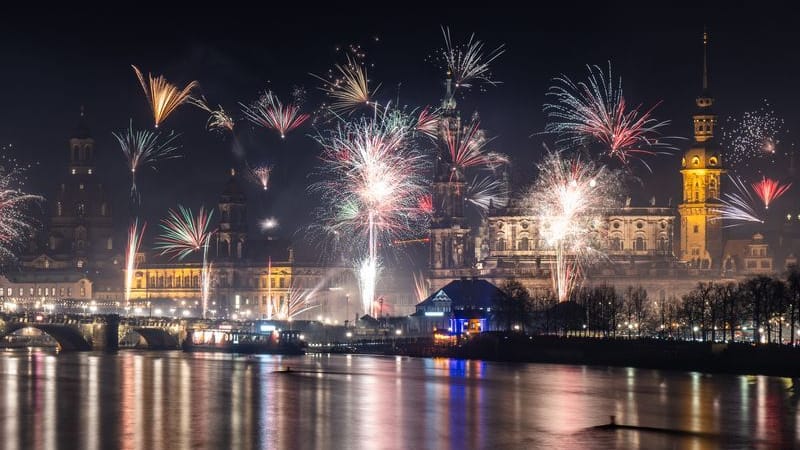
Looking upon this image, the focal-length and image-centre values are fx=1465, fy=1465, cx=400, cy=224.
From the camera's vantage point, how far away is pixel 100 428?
276 feet

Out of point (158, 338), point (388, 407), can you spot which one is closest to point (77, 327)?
point (158, 338)

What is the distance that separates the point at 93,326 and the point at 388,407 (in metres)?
81.2

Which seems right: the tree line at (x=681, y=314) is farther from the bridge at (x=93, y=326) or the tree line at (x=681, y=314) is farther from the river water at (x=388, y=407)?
the bridge at (x=93, y=326)

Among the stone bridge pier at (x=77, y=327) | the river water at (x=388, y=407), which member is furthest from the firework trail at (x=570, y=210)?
the stone bridge pier at (x=77, y=327)

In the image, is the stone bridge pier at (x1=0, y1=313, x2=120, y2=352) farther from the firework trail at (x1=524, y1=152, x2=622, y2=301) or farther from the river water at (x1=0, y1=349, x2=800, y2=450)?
the firework trail at (x1=524, y1=152, x2=622, y2=301)

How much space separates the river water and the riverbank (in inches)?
110

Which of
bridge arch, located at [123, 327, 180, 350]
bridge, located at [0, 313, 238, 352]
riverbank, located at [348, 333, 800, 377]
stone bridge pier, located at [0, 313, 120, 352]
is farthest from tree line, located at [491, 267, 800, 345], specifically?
stone bridge pier, located at [0, 313, 120, 352]

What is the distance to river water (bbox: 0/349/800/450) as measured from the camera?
79562 mm

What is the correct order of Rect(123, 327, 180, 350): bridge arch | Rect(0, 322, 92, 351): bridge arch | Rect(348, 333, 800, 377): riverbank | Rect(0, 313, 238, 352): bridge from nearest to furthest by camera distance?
Rect(348, 333, 800, 377): riverbank → Rect(0, 322, 92, 351): bridge arch → Rect(0, 313, 238, 352): bridge → Rect(123, 327, 180, 350): bridge arch

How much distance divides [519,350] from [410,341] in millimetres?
25995

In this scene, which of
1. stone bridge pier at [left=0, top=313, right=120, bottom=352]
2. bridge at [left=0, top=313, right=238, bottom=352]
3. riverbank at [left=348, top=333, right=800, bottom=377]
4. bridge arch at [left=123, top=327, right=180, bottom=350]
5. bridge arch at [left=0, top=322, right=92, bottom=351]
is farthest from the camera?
bridge arch at [left=123, top=327, right=180, bottom=350]

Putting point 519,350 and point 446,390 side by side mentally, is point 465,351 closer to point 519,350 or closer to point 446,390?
point 519,350

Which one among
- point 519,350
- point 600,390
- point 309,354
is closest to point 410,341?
point 309,354

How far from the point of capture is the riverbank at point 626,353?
115 m
